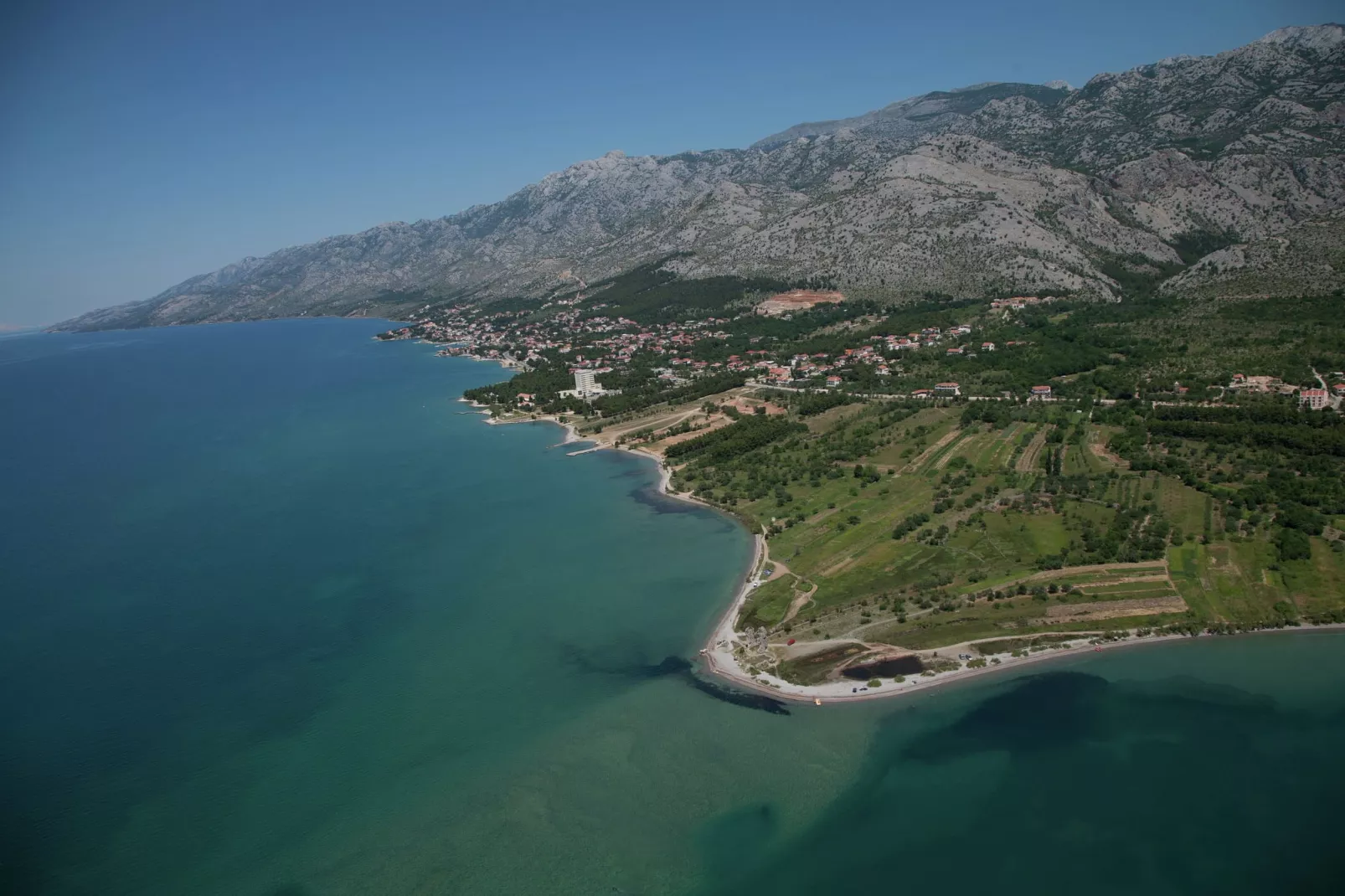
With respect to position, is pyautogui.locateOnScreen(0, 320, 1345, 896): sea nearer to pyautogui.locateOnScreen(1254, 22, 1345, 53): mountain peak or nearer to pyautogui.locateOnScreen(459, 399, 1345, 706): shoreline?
pyautogui.locateOnScreen(459, 399, 1345, 706): shoreline

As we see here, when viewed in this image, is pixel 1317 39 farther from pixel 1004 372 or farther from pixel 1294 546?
pixel 1294 546

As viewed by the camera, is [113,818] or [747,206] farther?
[747,206]

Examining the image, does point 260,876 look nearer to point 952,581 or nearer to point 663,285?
point 952,581

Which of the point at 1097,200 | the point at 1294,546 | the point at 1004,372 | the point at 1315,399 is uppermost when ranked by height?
the point at 1097,200

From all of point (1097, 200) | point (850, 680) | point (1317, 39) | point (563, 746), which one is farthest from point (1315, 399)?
point (1317, 39)

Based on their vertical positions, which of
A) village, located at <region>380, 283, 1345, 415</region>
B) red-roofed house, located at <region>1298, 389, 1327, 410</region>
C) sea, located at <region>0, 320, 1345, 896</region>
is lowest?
sea, located at <region>0, 320, 1345, 896</region>

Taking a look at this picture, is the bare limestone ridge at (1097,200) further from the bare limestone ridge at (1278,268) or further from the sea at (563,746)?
the sea at (563,746)

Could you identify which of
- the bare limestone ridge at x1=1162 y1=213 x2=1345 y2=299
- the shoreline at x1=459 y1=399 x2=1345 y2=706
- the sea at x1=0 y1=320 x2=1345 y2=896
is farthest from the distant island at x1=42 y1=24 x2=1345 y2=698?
the sea at x1=0 y1=320 x2=1345 y2=896

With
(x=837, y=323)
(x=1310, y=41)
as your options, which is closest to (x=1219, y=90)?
(x=1310, y=41)

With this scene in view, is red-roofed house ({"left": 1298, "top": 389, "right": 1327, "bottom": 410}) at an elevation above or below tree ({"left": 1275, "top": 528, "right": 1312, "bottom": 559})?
above
